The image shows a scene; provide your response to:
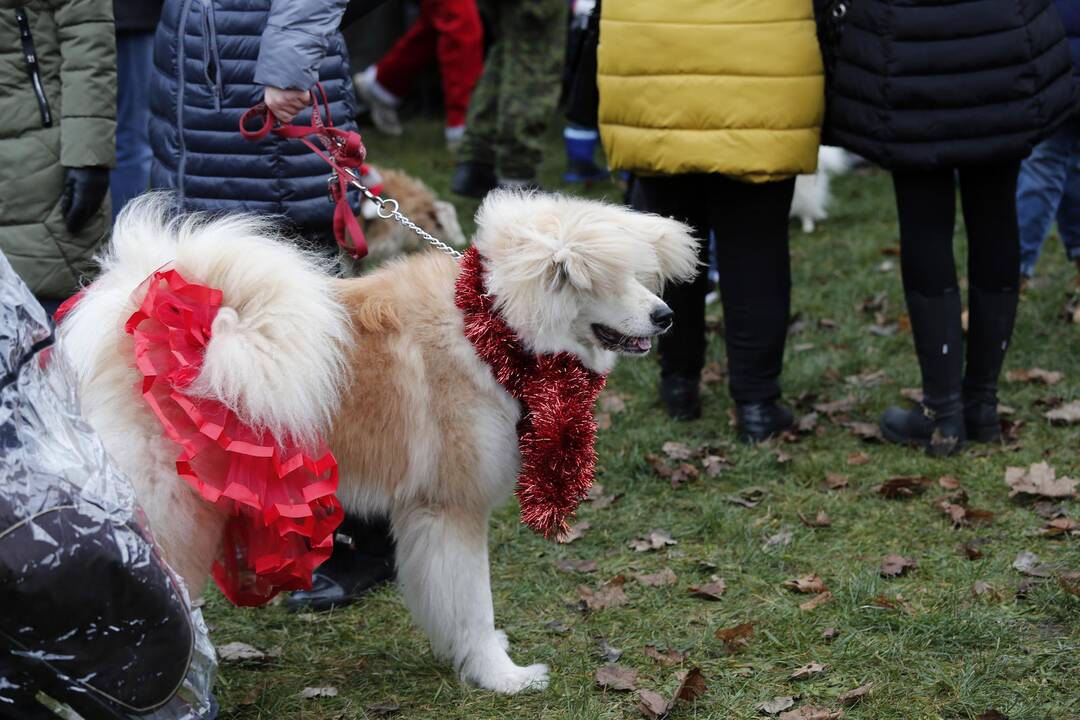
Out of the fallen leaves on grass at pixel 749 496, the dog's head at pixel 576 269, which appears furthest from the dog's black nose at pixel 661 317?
the fallen leaves on grass at pixel 749 496

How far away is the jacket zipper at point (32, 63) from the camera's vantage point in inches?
131

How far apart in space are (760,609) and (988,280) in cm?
157

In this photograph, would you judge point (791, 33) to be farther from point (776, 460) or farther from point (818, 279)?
point (818, 279)

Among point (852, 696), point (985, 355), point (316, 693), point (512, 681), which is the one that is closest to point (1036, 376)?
point (985, 355)

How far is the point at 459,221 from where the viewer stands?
7.31 m

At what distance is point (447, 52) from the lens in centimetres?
880

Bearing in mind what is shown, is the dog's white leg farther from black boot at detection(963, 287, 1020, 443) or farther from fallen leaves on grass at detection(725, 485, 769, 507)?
black boot at detection(963, 287, 1020, 443)

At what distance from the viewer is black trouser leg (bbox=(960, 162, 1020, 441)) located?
→ 386cm

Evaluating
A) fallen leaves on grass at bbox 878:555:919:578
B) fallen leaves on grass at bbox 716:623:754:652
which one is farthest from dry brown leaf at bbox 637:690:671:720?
fallen leaves on grass at bbox 878:555:919:578

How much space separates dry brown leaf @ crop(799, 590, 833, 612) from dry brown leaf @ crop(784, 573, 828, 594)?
2 centimetres

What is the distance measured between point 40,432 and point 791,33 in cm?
278

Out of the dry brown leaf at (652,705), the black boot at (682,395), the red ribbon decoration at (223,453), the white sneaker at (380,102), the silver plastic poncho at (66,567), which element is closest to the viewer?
the silver plastic poncho at (66,567)

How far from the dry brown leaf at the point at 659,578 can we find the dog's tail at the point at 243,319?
1.24 metres

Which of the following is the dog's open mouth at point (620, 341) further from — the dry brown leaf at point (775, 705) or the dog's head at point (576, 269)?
the dry brown leaf at point (775, 705)
